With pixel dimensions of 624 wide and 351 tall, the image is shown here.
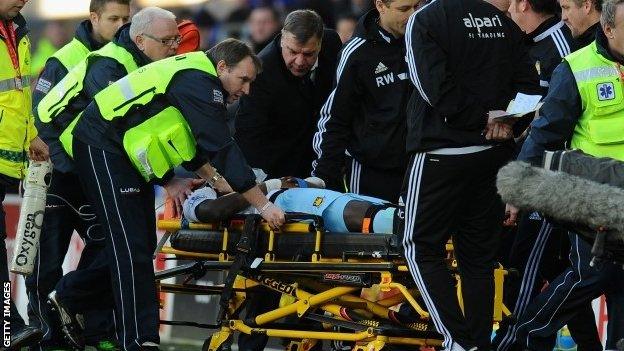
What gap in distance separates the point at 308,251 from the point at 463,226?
3.29ft

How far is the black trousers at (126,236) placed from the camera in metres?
7.42

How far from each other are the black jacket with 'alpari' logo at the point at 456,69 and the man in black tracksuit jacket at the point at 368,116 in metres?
1.41

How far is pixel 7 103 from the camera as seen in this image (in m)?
7.71

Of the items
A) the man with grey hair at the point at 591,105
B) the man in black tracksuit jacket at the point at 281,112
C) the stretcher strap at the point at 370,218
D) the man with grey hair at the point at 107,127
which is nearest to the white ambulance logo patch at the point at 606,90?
the man with grey hair at the point at 591,105

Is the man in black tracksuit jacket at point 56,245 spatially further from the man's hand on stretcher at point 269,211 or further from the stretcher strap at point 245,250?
the man's hand on stretcher at point 269,211

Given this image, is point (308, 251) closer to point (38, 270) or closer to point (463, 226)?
point (463, 226)

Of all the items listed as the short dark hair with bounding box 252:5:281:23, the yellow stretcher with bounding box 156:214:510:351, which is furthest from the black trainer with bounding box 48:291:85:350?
the short dark hair with bounding box 252:5:281:23

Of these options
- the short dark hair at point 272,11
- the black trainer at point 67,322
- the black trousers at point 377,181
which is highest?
the short dark hair at point 272,11

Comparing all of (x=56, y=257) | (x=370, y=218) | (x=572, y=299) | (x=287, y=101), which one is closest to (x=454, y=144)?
(x=370, y=218)

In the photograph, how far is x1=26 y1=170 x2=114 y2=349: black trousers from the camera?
27.7 feet

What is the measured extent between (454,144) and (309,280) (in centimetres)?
140

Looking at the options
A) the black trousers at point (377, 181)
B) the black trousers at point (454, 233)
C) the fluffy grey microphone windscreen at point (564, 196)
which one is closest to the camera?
the fluffy grey microphone windscreen at point (564, 196)

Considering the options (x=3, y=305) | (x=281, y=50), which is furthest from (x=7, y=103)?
(x=281, y=50)

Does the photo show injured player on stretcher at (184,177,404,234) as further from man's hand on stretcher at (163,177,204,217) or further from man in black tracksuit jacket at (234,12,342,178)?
man in black tracksuit jacket at (234,12,342,178)
